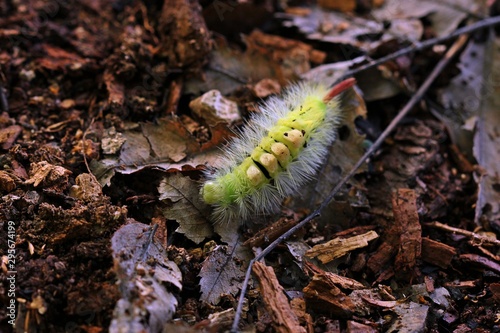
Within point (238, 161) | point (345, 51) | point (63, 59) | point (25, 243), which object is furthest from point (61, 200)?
point (345, 51)

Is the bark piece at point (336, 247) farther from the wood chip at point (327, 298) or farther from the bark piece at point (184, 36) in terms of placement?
the bark piece at point (184, 36)

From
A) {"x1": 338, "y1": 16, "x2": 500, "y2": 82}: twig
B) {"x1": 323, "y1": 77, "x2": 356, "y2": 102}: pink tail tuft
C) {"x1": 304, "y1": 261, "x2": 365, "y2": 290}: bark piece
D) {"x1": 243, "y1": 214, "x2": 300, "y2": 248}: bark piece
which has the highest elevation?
{"x1": 338, "y1": 16, "x2": 500, "y2": 82}: twig

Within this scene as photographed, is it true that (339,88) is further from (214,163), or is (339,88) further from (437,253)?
(437,253)


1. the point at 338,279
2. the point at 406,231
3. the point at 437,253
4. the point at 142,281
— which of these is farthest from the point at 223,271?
the point at 437,253

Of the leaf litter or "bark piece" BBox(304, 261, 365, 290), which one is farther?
"bark piece" BBox(304, 261, 365, 290)

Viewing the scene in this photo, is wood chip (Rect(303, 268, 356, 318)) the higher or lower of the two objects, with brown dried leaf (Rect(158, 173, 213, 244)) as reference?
lower

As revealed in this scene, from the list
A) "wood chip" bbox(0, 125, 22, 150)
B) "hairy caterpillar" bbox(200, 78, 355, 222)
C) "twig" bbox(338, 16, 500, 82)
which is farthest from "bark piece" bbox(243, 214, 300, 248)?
"wood chip" bbox(0, 125, 22, 150)

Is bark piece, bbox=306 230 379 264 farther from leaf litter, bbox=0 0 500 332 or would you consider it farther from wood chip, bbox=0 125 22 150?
wood chip, bbox=0 125 22 150

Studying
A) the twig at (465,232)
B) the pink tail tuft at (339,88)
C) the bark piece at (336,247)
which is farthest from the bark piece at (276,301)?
the pink tail tuft at (339,88)
